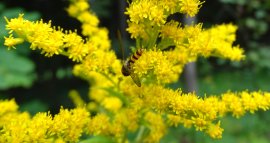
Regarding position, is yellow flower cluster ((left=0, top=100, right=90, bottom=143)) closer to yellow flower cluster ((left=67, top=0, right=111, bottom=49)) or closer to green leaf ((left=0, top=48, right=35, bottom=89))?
yellow flower cluster ((left=67, top=0, right=111, bottom=49))

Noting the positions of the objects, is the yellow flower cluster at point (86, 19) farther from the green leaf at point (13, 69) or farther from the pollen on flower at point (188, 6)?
the green leaf at point (13, 69)

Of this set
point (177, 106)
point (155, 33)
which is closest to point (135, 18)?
point (155, 33)

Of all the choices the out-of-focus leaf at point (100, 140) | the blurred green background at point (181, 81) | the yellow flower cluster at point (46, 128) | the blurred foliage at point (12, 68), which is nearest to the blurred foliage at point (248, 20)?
the blurred green background at point (181, 81)

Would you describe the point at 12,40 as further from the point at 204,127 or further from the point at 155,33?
the point at 204,127

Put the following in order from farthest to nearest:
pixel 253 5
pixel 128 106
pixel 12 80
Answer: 1. pixel 253 5
2. pixel 12 80
3. pixel 128 106

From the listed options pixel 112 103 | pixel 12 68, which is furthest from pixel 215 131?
pixel 12 68

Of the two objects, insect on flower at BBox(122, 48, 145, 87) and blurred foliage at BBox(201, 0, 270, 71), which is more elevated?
blurred foliage at BBox(201, 0, 270, 71)

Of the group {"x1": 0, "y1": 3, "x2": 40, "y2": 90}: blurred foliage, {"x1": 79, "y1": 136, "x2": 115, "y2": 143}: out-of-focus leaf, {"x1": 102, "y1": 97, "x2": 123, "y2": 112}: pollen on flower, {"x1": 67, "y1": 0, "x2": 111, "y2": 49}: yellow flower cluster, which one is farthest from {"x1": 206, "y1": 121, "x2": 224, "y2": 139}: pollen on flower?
{"x1": 0, "y1": 3, "x2": 40, "y2": 90}: blurred foliage

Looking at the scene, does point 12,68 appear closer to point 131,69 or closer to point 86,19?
point 86,19
